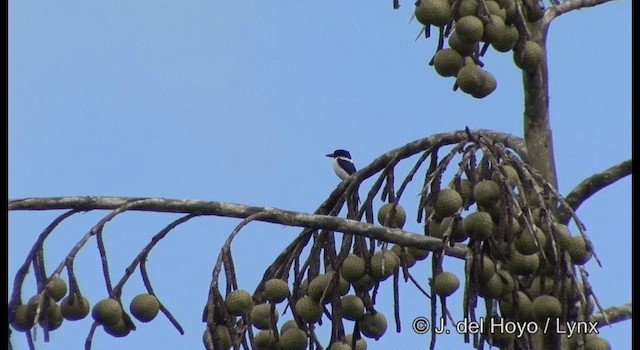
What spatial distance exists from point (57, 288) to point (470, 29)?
1347mm

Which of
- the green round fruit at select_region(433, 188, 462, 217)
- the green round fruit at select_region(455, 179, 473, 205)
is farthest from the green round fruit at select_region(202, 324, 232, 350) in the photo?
the green round fruit at select_region(455, 179, 473, 205)

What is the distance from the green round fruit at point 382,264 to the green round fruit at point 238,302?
1.33ft

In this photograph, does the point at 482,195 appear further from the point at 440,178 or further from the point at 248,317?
the point at 248,317

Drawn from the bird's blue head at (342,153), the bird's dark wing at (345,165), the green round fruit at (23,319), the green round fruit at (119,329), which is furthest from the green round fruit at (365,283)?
the bird's blue head at (342,153)

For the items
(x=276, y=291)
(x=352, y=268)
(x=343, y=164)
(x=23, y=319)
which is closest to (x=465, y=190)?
(x=352, y=268)

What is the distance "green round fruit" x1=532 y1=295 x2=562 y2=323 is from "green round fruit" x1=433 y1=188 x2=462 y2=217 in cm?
37

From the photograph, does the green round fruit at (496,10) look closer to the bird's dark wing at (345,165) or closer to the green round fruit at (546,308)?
the green round fruit at (546,308)

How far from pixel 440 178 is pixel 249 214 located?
0.56 meters

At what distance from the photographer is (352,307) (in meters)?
4.58

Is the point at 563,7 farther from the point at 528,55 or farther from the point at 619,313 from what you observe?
the point at 619,313

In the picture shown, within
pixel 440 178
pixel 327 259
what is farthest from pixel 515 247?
pixel 327 259

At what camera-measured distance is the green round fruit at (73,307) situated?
420 centimetres

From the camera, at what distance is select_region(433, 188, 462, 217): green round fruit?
172 inches
